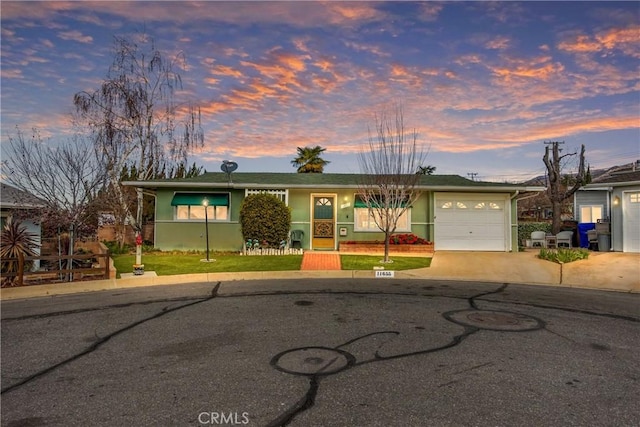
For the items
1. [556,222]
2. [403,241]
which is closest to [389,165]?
[403,241]

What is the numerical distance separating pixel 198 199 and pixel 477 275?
12.0 meters

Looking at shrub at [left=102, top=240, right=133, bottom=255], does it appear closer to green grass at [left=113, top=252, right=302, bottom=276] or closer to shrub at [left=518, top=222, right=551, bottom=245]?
green grass at [left=113, top=252, right=302, bottom=276]

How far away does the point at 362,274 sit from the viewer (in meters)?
11.4

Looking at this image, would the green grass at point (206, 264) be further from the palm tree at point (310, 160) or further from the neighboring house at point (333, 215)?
the palm tree at point (310, 160)

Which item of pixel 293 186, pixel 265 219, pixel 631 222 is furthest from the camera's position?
pixel 293 186

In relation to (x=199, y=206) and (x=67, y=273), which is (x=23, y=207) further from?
(x=199, y=206)

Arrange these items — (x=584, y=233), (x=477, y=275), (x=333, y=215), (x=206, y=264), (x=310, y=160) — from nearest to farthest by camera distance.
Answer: (x=477, y=275)
(x=206, y=264)
(x=333, y=215)
(x=584, y=233)
(x=310, y=160)

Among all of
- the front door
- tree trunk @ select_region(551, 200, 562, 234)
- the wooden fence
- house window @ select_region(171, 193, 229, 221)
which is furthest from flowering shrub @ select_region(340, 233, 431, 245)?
tree trunk @ select_region(551, 200, 562, 234)

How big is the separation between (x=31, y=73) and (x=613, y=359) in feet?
61.4

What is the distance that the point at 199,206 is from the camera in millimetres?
17406

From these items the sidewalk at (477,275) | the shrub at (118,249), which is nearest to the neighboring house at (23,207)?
the sidewalk at (477,275)

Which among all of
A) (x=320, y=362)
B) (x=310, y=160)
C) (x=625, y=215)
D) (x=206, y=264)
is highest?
(x=310, y=160)

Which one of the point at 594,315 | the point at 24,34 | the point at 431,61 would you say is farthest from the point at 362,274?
the point at 24,34

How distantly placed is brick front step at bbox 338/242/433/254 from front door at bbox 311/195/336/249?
1078 millimetres
